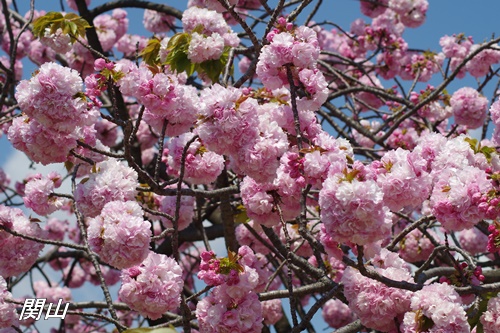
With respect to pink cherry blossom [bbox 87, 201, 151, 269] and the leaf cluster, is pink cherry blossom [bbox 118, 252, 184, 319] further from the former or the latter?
the leaf cluster

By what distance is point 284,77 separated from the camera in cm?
274

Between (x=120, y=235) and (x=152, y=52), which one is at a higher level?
(x=152, y=52)

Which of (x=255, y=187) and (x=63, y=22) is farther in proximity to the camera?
(x=63, y=22)

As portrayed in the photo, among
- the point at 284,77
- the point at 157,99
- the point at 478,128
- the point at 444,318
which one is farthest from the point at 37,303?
the point at 478,128

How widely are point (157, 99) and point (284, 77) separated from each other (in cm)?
52

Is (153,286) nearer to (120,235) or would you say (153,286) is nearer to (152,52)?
(120,235)

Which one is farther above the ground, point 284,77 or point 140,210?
point 284,77

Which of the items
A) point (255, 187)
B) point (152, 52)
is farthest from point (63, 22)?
point (255, 187)

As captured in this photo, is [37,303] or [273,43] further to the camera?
[37,303]

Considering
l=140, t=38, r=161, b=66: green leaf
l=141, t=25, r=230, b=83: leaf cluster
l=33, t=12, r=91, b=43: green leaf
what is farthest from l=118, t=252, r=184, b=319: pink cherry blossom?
l=33, t=12, r=91, b=43: green leaf

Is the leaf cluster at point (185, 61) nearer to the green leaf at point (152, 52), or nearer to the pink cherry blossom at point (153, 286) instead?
the green leaf at point (152, 52)

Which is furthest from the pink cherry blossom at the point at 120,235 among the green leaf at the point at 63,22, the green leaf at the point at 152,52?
the green leaf at the point at 63,22

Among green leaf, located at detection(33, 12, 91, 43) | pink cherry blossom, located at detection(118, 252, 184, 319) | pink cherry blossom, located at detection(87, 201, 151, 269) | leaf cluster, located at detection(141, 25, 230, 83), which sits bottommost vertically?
pink cherry blossom, located at detection(118, 252, 184, 319)

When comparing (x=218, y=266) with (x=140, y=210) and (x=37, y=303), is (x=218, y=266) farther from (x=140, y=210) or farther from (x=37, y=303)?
(x=37, y=303)
